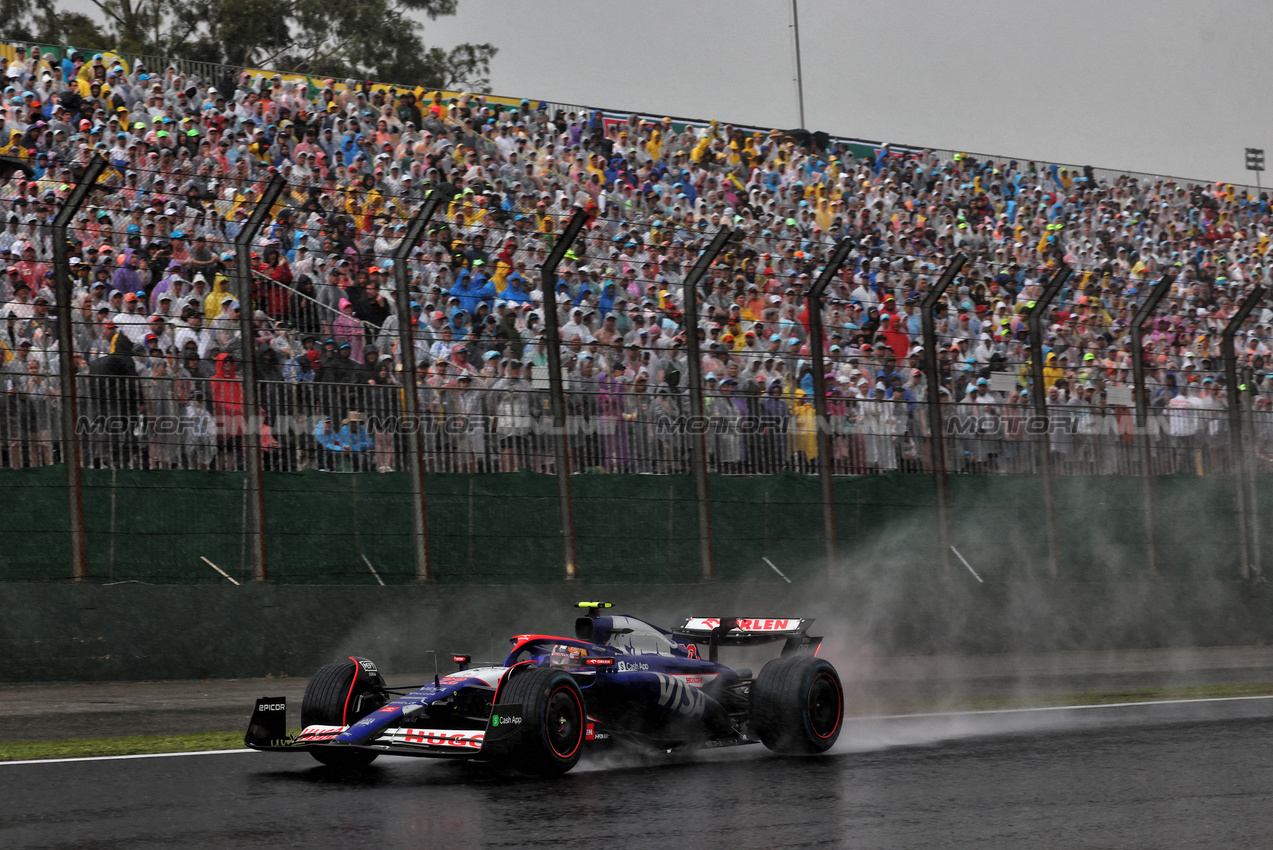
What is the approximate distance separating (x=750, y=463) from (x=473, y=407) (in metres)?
3.18

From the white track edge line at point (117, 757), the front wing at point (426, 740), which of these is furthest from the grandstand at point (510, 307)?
the front wing at point (426, 740)

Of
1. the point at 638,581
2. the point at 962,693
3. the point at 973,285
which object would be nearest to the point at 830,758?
the point at 962,693

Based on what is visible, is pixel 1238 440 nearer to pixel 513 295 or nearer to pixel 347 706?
pixel 513 295

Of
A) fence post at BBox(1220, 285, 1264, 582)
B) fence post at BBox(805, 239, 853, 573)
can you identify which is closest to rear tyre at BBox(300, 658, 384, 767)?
fence post at BBox(805, 239, 853, 573)

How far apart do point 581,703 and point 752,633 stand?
195 centimetres

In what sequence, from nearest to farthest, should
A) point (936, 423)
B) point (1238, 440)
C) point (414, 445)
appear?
1. point (414, 445)
2. point (936, 423)
3. point (1238, 440)

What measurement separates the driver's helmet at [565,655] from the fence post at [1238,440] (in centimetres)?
1276

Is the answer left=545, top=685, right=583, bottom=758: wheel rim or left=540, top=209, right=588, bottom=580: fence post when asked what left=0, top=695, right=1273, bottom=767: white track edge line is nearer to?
left=545, top=685, right=583, bottom=758: wheel rim

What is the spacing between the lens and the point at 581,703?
25.3ft

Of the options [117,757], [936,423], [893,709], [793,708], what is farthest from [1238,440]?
[117,757]

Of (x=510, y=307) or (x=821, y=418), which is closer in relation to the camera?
Result: (x=821, y=418)

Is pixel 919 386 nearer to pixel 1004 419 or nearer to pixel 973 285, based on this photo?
pixel 1004 419

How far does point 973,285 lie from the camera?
2398cm

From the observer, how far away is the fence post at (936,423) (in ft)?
52.7
